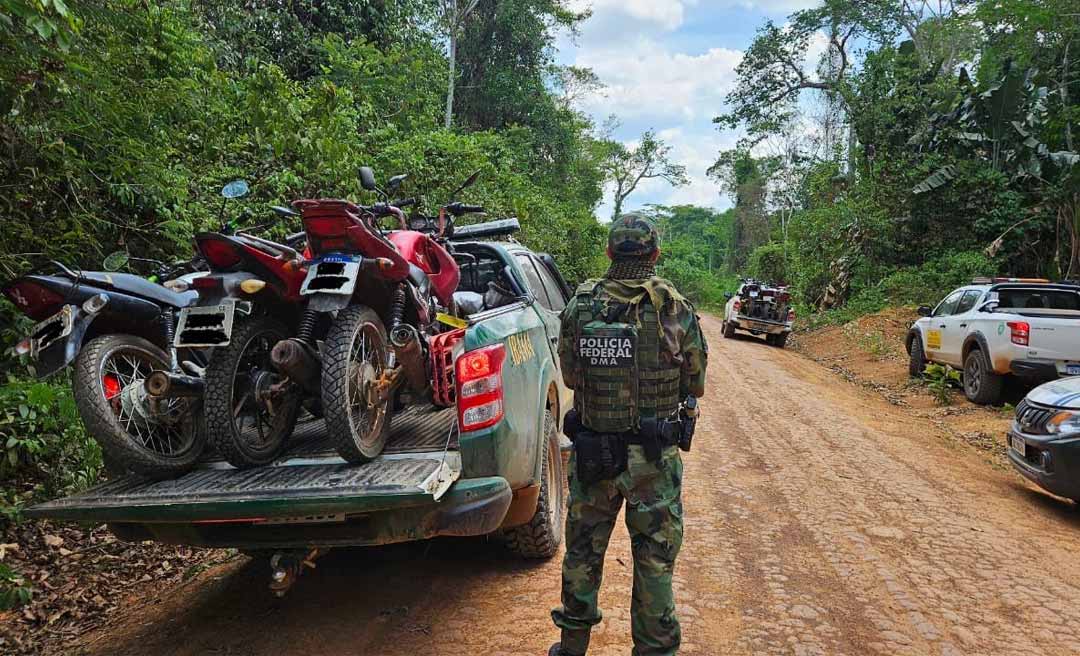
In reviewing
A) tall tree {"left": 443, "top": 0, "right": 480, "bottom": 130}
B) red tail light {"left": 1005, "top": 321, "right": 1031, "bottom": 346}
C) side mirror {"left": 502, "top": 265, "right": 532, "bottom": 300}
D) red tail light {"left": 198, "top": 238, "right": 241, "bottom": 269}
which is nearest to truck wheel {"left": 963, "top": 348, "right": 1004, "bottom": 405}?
red tail light {"left": 1005, "top": 321, "right": 1031, "bottom": 346}

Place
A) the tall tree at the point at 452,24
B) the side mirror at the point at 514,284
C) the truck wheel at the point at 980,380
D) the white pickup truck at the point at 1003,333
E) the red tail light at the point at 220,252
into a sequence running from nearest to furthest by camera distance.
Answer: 1. the red tail light at the point at 220,252
2. the side mirror at the point at 514,284
3. the white pickup truck at the point at 1003,333
4. the truck wheel at the point at 980,380
5. the tall tree at the point at 452,24

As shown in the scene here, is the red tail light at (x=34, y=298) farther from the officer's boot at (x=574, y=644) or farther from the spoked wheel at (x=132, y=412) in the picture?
the officer's boot at (x=574, y=644)

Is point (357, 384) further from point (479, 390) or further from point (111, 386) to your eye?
point (111, 386)

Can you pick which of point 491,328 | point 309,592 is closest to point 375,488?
point 491,328

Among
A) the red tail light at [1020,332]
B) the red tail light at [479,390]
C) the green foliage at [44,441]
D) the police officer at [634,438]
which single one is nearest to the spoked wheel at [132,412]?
the red tail light at [479,390]

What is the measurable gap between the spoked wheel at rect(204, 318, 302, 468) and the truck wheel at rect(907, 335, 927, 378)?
37.5ft

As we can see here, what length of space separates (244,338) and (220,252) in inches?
16.7

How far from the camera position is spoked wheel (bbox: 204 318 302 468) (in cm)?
320

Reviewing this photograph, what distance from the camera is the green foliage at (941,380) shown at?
10.5 meters

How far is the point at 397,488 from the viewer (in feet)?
9.28

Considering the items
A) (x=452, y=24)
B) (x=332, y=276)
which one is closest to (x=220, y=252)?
(x=332, y=276)

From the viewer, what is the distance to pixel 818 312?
23859 mm

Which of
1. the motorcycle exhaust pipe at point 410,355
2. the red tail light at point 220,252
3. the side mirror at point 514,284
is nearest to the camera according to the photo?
the red tail light at point 220,252

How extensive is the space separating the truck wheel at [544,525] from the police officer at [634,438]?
0.77 metres
